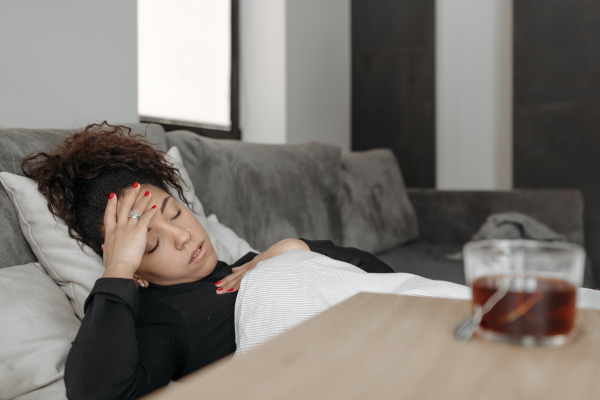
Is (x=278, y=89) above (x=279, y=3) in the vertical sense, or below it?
below

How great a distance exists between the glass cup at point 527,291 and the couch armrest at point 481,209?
7.11ft

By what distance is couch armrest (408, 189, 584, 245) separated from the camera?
2328mm

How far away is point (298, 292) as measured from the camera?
2.17 ft

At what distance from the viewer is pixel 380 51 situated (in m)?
3.47

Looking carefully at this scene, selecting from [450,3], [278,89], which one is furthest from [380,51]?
[278,89]

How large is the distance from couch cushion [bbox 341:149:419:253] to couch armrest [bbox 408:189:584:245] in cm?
13

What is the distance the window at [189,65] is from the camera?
2.30m

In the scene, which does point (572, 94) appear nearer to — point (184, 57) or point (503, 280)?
point (184, 57)

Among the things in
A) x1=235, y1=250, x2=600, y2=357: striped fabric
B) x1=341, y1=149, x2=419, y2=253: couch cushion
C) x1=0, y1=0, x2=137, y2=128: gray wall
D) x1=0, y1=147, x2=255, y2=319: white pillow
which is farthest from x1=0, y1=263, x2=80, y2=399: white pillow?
x1=341, y1=149, x2=419, y2=253: couch cushion

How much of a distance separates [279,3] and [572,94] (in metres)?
1.82

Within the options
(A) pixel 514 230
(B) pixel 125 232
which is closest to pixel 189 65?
(A) pixel 514 230

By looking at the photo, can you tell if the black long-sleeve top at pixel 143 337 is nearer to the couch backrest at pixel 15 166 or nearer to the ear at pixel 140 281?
the ear at pixel 140 281

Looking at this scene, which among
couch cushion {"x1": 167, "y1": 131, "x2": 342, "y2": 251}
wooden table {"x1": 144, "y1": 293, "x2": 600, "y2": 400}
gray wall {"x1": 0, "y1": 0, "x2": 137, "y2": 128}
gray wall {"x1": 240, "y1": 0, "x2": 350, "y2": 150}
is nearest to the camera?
wooden table {"x1": 144, "y1": 293, "x2": 600, "y2": 400}

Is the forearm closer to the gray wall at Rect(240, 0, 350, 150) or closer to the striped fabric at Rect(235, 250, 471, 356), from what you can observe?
the striped fabric at Rect(235, 250, 471, 356)
